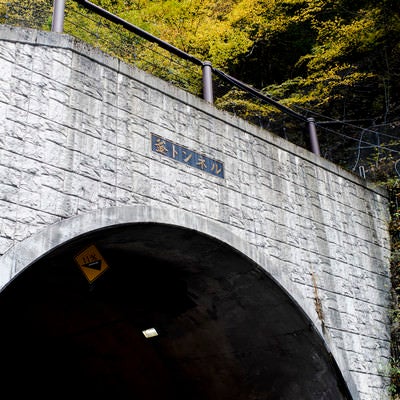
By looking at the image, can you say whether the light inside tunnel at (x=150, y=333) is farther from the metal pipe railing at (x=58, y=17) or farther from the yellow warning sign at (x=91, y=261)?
the metal pipe railing at (x=58, y=17)

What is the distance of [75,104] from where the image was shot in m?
5.44

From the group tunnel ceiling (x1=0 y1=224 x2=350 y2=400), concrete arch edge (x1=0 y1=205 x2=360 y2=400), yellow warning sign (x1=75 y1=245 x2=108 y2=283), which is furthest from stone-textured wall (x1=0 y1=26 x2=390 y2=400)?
yellow warning sign (x1=75 y1=245 x2=108 y2=283)

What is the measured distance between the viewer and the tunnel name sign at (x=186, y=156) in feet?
19.9

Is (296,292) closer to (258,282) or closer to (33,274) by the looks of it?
(258,282)

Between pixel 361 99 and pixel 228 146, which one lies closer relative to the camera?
pixel 228 146

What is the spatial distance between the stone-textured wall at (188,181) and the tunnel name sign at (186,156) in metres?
0.04

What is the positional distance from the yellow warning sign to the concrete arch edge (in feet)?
2.92

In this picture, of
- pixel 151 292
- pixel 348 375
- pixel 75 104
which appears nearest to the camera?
pixel 75 104

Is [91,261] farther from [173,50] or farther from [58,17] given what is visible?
[173,50]

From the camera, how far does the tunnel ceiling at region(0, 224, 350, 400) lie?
668 cm

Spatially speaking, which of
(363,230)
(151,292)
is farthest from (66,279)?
(363,230)

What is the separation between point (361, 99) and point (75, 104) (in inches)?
415

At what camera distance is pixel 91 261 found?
20.0 feet

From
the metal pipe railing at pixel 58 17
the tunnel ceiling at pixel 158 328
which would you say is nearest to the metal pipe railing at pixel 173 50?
the metal pipe railing at pixel 58 17
